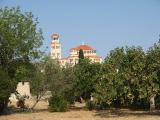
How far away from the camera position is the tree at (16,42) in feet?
135

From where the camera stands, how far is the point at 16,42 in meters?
41.2

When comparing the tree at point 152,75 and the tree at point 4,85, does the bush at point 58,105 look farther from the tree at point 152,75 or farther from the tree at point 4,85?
the tree at point 152,75

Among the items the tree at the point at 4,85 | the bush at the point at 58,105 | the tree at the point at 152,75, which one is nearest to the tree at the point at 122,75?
the tree at the point at 152,75

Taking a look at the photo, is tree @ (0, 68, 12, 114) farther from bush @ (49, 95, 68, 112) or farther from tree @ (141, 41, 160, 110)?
tree @ (141, 41, 160, 110)

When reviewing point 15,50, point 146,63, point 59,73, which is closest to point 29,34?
point 15,50

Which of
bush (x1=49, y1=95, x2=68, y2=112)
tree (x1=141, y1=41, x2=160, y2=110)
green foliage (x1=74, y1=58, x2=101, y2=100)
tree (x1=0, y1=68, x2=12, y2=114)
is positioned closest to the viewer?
tree (x1=141, y1=41, x2=160, y2=110)

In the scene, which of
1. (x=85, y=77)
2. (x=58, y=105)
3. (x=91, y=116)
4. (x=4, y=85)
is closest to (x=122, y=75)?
(x=91, y=116)

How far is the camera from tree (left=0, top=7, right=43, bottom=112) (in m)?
41.2

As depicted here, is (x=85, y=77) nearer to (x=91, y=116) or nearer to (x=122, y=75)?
Answer: (x=91, y=116)

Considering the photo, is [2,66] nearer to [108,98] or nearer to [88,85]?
[88,85]

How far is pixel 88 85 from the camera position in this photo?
45500 mm

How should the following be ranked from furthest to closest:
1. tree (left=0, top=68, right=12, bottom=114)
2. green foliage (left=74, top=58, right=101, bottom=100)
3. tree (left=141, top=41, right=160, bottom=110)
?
green foliage (left=74, top=58, right=101, bottom=100), tree (left=0, top=68, right=12, bottom=114), tree (left=141, top=41, right=160, bottom=110)

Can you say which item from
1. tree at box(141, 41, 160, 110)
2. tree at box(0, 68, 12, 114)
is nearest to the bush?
tree at box(0, 68, 12, 114)

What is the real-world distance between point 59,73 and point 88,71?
3.07 m
